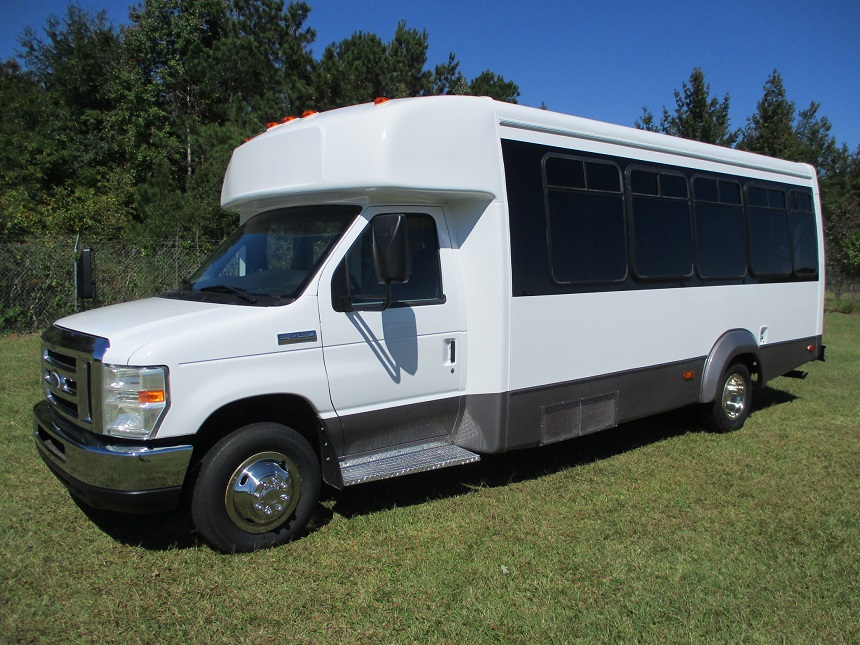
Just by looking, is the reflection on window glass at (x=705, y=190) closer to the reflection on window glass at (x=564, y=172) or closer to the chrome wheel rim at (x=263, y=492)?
the reflection on window glass at (x=564, y=172)

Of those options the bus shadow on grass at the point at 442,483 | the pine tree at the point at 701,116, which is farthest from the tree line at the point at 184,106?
the bus shadow on grass at the point at 442,483

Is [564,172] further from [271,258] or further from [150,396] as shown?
[150,396]

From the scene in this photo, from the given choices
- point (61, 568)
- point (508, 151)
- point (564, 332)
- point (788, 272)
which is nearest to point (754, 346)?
point (788, 272)

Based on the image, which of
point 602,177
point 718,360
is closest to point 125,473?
point 602,177

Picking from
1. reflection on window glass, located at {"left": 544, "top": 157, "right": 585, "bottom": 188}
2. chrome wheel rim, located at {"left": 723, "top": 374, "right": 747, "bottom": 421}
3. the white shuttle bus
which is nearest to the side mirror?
the white shuttle bus

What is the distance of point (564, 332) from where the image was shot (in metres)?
5.65

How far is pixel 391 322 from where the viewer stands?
487cm

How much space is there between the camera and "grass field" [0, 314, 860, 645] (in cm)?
370

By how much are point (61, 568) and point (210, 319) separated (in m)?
1.72

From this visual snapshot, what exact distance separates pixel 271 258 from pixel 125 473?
1.80 meters

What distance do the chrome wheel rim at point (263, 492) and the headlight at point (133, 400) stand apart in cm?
63

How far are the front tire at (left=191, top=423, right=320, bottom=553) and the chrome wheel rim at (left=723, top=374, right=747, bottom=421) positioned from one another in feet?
15.9

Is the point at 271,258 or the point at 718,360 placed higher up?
the point at 271,258

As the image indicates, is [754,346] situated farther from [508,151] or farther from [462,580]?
[462,580]
